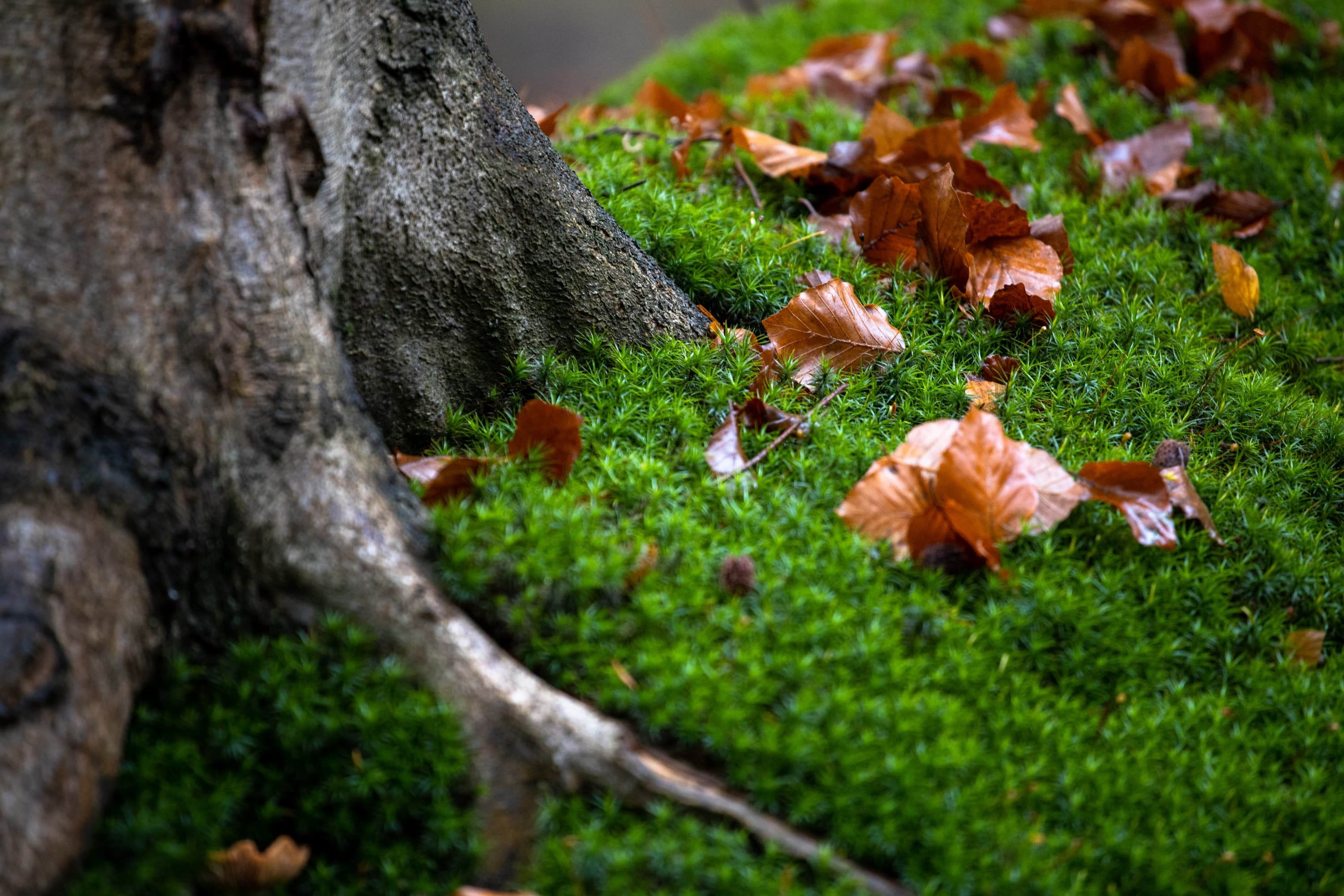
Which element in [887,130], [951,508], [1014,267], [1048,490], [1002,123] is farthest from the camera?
[1002,123]

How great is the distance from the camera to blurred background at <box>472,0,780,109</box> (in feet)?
35.4

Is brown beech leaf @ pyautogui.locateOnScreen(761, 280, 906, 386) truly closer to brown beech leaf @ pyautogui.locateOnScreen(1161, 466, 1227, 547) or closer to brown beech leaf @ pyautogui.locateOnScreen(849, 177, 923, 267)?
brown beech leaf @ pyautogui.locateOnScreen(849, 177, 923, 267)

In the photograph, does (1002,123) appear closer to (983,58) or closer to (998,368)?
(983,58)

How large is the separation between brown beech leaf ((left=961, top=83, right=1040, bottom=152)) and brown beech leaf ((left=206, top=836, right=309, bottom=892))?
3257 mm

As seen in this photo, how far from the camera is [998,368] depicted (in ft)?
8.57

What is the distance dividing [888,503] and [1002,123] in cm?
230

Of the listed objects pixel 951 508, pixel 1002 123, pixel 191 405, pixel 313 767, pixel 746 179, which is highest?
pixel 191 405

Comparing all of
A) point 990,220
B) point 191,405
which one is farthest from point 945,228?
point 191,405

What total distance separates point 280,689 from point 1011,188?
116 inches

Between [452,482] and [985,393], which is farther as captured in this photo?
[985,393]

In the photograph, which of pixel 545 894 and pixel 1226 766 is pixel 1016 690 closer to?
pixel 1226 766

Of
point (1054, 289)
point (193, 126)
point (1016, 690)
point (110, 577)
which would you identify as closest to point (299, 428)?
point (110, 577)

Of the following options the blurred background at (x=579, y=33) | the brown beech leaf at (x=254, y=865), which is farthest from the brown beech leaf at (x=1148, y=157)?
the blurred background at (x=579, y=33)

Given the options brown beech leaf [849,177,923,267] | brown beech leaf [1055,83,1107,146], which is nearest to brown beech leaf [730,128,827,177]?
brown beech leaf [849,177,923,267]
